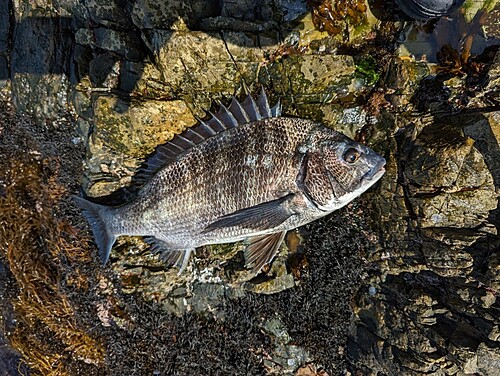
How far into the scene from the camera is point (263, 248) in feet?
13.0

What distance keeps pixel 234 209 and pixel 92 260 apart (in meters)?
2.64

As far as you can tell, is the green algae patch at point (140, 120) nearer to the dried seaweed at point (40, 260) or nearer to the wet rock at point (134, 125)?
the wet rock at point (134, 125)

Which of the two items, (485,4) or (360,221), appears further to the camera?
(360,221)

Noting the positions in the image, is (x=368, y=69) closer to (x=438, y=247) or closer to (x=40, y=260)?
(x=438, y=247)

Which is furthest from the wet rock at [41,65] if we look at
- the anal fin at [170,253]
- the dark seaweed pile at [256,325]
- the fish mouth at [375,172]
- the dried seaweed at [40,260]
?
the fish mouth at [375,172]

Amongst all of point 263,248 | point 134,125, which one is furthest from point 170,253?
point 134,125

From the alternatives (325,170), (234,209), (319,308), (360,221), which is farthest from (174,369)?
(325,170)

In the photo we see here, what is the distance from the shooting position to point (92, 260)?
5219 mm

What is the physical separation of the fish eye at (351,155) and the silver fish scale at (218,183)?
1.43 feet

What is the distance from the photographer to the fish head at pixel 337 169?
348 cm

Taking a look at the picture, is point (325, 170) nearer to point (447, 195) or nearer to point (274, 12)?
point (447, 195)

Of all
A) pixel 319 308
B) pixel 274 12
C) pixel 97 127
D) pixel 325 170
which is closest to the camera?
pixel 325 170

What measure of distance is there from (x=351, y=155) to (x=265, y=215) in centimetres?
99

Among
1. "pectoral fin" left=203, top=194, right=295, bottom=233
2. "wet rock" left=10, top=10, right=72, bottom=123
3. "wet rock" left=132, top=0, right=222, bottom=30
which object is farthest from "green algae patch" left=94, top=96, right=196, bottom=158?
"pectoral fin" left=203, top=194, right=295, bottom=233
